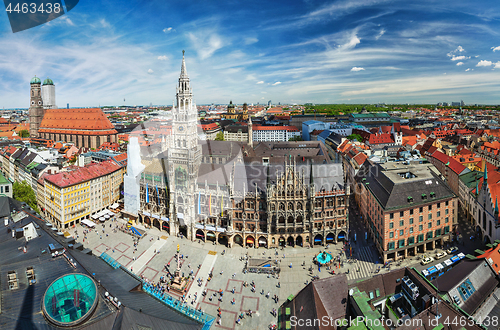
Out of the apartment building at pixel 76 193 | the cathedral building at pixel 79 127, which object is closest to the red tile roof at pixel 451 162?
the apartment building at pixel 76 193

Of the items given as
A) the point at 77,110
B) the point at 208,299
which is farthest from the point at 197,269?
the point at 77,110

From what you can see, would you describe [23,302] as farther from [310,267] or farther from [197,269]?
[310,267]

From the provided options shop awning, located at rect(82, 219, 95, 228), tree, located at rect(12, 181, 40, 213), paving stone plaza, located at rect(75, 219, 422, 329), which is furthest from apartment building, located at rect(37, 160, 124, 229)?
paving stone plaza, located at rect(75, 219, 422, 329)

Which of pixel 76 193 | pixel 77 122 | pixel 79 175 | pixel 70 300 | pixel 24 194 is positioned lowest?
pixel 24 194

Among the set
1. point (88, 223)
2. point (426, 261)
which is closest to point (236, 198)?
point (426, 261)

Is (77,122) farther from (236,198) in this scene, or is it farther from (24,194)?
(236,198)

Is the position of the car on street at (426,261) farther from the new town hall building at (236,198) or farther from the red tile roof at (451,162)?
the red tile roof at (451,162)

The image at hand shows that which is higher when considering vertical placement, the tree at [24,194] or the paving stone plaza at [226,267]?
the tree at [24,194]

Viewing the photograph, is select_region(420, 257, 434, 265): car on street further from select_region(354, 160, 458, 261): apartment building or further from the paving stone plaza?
the paving stone plaza
